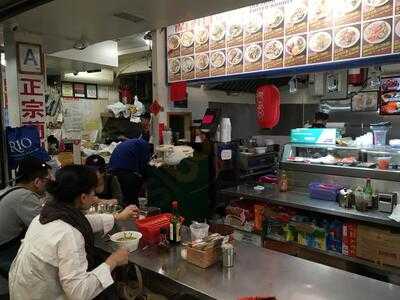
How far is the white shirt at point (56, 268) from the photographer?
155cm

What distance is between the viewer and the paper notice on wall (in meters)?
7.80

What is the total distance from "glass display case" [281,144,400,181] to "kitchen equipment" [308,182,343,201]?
152 millimetres

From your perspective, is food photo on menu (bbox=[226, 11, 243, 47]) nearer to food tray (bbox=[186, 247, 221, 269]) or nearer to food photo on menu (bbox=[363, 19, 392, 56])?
food photo on menu (bbox=[363, 19, 392, 56])

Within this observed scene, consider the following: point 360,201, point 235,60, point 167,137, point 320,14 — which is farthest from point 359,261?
point 167,137

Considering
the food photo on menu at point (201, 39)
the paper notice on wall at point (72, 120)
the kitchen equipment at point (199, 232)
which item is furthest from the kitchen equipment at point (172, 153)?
the paper notice on wall at point (72, 120)

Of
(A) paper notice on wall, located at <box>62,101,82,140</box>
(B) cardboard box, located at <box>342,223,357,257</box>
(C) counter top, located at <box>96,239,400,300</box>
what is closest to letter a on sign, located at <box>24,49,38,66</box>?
(C) counter top, located at <box>96,239,400,300</box>

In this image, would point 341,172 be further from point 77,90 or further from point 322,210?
point 77,90

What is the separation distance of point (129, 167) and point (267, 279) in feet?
9.78

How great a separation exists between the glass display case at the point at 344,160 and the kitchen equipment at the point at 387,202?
189mm

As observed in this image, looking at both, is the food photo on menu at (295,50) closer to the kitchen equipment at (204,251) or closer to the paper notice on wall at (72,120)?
the kitchen equipment at (204,251)

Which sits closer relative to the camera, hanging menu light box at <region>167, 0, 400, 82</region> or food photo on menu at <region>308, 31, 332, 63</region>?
hanging menu light box at <region>167, 0, 400, 82</region>

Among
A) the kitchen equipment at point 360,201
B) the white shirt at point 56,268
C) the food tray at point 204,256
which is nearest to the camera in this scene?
the white shirt at point 56,268

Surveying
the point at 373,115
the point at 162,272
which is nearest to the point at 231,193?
the point at 162,272

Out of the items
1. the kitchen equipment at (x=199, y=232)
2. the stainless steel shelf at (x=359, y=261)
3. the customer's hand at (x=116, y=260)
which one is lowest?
the stainless steel shelf at (x=359, y=261)
